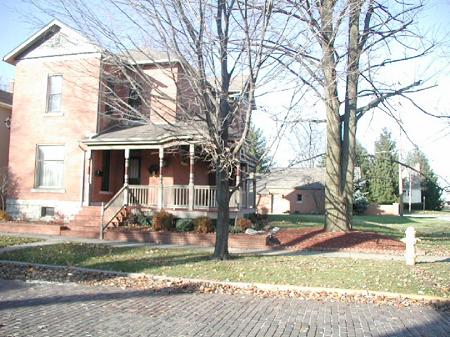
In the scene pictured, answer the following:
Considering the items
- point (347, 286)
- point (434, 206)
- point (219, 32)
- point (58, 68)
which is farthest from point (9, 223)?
point (434, 206)

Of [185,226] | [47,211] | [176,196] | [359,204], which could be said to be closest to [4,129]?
[47,211]

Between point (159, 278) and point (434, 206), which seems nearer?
point (159, 278)

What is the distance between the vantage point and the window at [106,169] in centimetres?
2239

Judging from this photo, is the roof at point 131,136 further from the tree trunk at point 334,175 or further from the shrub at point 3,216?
the tree trunk at point 334,175

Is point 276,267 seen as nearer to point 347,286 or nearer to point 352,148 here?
point 347,286

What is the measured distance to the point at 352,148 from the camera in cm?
1861

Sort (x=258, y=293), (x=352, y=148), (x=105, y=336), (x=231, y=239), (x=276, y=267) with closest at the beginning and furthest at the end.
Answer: (x=105, y=336), (x=258, y=293), (x=276, y=267), (x=231, y=239), (x=352, y=148)

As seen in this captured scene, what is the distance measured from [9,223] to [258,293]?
1372 centimetres

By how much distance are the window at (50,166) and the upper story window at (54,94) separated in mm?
1812

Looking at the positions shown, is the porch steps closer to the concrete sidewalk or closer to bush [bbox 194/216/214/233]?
the concrete sidewalk

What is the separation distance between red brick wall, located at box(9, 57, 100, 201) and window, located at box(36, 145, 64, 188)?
0.26 m

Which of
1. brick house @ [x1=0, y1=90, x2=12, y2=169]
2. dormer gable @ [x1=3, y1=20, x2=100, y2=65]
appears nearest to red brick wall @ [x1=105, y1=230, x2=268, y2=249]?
dormer gable @ [x1=3, y1=20, x2=100, y2=65]

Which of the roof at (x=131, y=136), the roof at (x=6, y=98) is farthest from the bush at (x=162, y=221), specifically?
the roof at (x=6, y=98)

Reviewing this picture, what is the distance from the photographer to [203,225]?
55.7 ft
